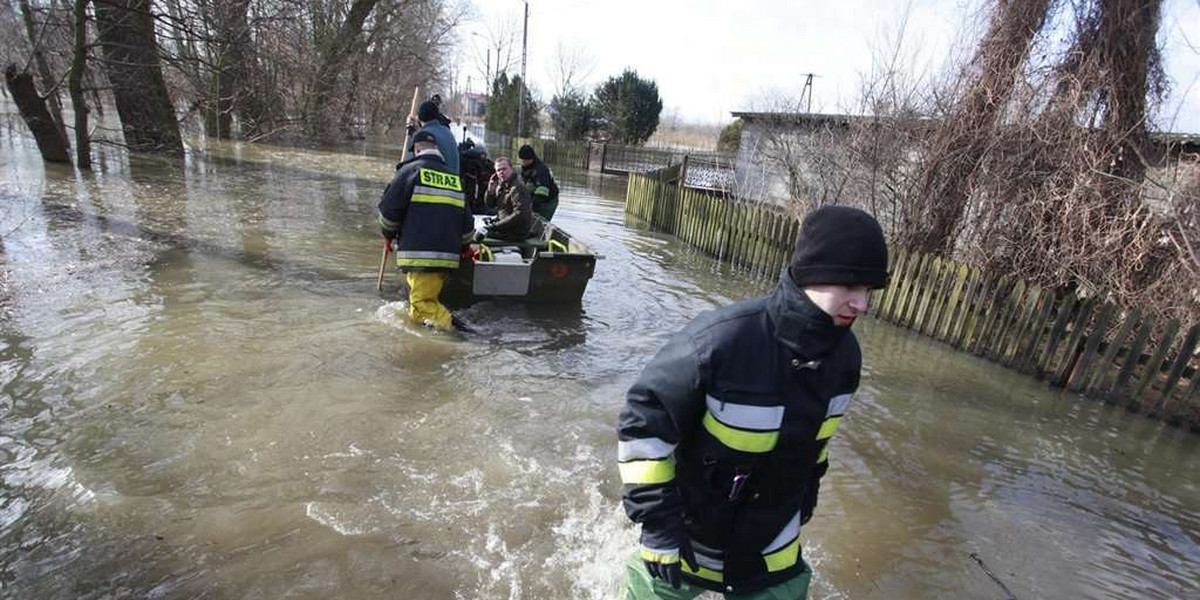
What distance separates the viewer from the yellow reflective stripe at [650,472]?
181 cm

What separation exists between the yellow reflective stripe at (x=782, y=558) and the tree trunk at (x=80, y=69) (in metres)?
14.1

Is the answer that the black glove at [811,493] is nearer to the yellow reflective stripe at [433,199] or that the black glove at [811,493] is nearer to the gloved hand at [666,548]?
the gloved hand at [666,548]

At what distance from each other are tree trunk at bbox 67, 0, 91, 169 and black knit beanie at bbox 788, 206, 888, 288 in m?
13.9

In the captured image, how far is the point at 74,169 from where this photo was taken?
12.6 m

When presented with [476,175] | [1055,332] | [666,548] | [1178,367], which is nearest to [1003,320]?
[1055,332]

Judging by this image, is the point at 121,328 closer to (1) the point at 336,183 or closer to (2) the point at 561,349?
(2) the point at 561,349

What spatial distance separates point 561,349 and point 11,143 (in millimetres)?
17636

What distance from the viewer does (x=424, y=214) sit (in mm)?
5723

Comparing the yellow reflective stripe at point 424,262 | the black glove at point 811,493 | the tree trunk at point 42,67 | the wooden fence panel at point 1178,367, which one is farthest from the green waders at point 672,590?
the tree trunk at point 42,67

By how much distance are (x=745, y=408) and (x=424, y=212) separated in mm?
4527

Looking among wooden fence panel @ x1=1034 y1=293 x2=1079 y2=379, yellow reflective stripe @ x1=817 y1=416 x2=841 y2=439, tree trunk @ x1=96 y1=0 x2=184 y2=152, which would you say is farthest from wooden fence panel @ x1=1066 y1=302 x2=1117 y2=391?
tree trunk @ x1=96 y1=0 x2=184 y2=152

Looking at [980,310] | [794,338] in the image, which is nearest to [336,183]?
[980,310]

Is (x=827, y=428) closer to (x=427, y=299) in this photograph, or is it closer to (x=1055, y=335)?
(x=427, y=299)

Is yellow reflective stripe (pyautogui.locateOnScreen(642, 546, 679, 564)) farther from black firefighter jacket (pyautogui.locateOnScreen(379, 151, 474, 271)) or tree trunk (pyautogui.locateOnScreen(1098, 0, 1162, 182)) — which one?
tree trunk (pyautogui.locateOnScreen(1098, 0, 1162, 182))
